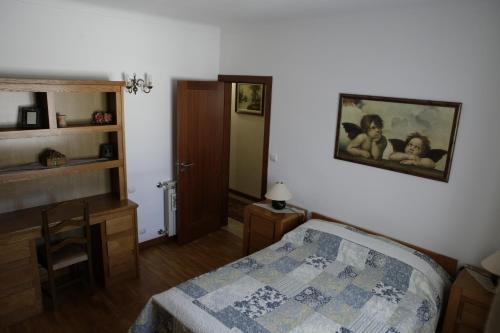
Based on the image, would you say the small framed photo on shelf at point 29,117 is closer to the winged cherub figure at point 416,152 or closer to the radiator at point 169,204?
the radiator at point 169,204

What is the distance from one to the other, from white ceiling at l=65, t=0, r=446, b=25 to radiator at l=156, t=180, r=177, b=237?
1790mm

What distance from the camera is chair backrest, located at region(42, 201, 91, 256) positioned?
2807 millimetres

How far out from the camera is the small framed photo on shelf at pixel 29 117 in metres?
2.93

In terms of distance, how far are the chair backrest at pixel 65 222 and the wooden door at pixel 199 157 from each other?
4.01 feet

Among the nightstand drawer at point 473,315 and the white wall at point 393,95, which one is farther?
the white wall at point 393,95

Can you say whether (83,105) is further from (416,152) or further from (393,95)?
(416,152)

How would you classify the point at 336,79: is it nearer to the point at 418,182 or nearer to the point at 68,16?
the point at 418,182

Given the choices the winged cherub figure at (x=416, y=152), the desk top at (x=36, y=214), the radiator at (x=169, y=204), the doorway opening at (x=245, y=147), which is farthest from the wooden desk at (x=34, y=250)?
the winged cherub figure at (x=416, y=152)

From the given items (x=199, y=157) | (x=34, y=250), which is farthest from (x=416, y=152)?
(x=34, y=250)

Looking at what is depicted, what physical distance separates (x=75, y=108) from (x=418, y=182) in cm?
303

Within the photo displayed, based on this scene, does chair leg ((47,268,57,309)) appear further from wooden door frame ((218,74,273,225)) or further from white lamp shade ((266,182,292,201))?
wooden door frame ((218,74,273,225))

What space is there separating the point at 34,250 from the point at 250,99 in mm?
3615

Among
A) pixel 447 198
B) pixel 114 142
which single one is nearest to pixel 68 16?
pixel 114 142

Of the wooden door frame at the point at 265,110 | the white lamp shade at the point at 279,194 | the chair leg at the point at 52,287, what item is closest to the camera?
the chair leg at the point at 52,287
